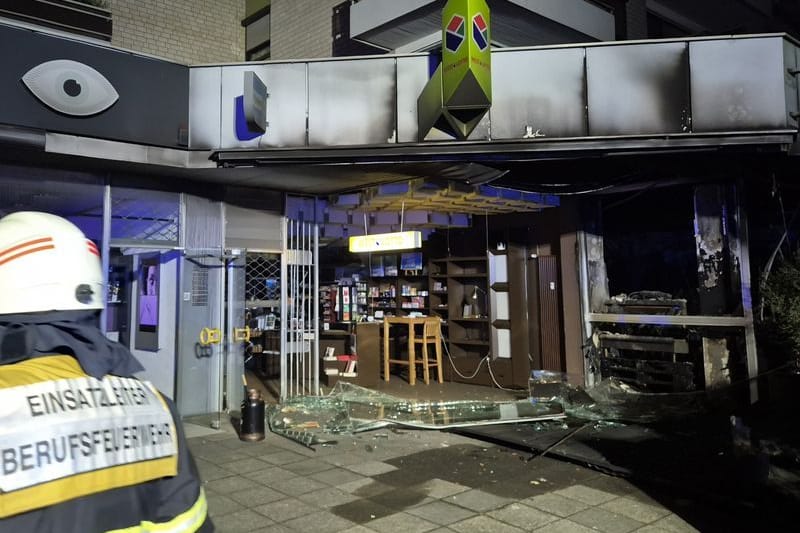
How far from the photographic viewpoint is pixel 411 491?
5934 mm

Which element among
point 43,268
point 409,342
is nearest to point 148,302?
point 409,342

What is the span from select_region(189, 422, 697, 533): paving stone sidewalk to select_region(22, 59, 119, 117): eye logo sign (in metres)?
4.78

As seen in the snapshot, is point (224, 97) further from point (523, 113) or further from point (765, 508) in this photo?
point (765, 508)

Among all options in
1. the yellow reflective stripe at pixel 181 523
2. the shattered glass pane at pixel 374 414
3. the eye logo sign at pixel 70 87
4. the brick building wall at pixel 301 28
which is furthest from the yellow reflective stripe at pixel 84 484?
the brick building wall at pixel 301 28

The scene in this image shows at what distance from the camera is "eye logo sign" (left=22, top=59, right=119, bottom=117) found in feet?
25.0

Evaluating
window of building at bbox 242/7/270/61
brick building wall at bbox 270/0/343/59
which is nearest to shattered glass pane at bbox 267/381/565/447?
brick building wall at bbox 270/0/343/59

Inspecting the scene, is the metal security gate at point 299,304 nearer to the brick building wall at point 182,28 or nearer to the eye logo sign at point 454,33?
the eye logo sign at point 454,33

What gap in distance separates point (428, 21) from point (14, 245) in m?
10.1

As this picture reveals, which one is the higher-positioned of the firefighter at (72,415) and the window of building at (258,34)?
the window of building at (258,34)

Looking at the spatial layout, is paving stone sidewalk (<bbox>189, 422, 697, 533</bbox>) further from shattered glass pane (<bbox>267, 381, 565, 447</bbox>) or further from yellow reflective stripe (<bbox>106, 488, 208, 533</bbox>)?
yellow reflective stripe (<bbox>106, 488, 208, 533</bbox>)

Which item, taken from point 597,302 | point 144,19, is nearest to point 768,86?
point 597,302

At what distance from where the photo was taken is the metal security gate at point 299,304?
1049 cm

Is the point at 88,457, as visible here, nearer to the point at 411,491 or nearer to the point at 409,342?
the point at 411,491

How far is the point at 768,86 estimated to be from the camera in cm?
834
